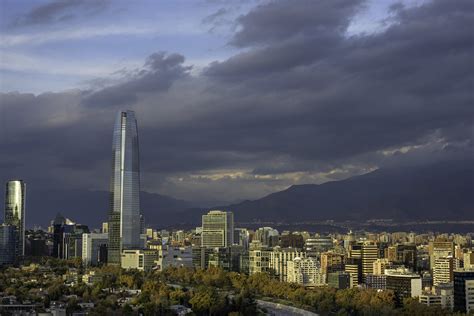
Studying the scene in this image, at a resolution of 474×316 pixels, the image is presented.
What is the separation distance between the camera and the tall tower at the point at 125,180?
44.8m

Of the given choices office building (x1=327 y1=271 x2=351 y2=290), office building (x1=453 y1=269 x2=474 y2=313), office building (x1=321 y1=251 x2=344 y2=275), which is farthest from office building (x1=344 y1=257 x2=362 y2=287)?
office building (x1=453 y1=269 x2=474 y2=313)

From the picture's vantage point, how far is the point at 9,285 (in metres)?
25.8

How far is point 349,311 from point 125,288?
858cm

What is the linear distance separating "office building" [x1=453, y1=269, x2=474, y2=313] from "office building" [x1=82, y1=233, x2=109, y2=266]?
2367cm

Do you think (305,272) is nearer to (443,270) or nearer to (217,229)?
(443,270)

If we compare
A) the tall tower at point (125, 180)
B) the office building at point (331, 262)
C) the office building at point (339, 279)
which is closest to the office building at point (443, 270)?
the office building at point (339, 279)

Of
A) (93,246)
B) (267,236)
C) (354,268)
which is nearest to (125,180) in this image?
(93,246)

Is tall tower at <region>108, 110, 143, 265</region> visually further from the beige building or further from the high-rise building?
the beige building

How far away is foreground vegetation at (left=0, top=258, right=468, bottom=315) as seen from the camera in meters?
20.4

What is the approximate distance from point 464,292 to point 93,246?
25155 mm

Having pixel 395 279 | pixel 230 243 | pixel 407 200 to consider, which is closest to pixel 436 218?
pixel 407 200

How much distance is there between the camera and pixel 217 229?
4591cm

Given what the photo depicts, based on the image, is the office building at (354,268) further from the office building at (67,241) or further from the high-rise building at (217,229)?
the office building at (67,241)

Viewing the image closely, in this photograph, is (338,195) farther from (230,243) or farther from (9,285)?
(9,285)
